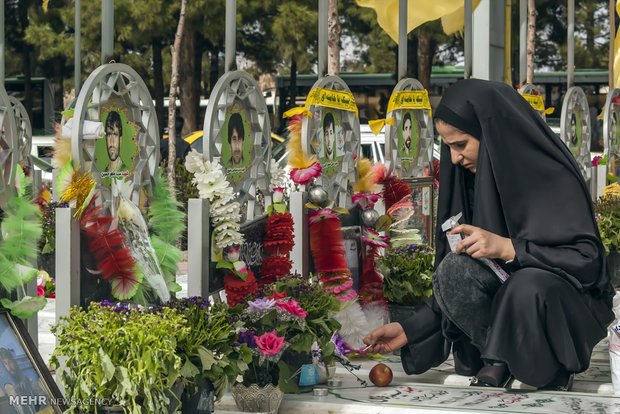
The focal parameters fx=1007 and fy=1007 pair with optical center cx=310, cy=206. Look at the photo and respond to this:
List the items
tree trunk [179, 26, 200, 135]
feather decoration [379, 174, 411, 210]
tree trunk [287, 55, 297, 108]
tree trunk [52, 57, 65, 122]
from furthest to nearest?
tree trunk [287, 55, 297, 108] → tree trunk [52, 57, 65, 122] → tree trunk [179, 26, 200, 135] → feather decoration [379, 174, 411, 210]

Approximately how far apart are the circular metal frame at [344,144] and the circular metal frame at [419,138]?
2.14 feet

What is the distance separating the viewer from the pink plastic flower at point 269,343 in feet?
10.8

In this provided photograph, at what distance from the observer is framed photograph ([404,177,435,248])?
6.31m

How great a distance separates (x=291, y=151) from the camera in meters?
4.86

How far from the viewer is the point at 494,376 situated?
3777mm

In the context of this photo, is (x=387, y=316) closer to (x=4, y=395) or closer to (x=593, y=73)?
(x=4, y=395)

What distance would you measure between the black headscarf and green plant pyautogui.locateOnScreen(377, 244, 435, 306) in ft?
2.97

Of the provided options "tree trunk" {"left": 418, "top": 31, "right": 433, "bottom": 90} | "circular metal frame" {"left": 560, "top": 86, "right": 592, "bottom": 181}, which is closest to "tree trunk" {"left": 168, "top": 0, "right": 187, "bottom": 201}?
"circular metal frame" {"left": 560, "top": 86, "right": 592, "bottom": 181}

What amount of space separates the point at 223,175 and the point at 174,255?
0.36m

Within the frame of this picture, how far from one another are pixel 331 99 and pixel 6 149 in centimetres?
198

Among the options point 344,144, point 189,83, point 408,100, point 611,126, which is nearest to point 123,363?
point 344,144

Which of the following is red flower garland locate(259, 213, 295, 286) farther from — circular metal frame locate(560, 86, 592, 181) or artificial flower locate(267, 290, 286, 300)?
circular metal frame locate(560, 86, 592, 181)

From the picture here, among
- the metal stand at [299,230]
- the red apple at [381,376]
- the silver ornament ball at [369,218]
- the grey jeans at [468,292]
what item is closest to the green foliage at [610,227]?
the silver ornament ball at [369,218]

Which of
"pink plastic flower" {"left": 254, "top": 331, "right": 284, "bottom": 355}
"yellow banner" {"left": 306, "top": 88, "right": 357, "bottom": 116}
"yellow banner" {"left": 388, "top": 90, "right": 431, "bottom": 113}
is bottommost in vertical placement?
"pink plastic flower" {"left": 254, "top": 331, "right": 284, "bottom": 355}
